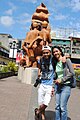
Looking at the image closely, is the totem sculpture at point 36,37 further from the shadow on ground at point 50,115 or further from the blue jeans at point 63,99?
the blue jeans at point 63,99

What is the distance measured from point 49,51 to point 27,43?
1465cm

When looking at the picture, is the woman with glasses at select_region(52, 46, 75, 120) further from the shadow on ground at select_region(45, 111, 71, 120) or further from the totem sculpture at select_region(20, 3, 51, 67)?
the totem sculpture at select_region(20, 3, 51, 67)

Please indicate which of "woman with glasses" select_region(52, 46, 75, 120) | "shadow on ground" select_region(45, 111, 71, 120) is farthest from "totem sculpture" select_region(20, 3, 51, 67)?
"woman with glasses" select_region(52, 46, 75, 120)

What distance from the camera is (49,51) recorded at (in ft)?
19.9

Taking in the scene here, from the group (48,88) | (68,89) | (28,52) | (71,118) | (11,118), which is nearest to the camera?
(68,89)

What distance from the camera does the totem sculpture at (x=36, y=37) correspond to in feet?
65.4

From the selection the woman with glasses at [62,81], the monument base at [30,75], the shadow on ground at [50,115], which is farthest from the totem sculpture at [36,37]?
the woman with glasses at [62,81]

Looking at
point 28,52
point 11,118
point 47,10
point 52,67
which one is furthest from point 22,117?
point 47,10

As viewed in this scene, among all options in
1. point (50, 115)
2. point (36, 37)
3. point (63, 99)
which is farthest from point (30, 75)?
point (63, 99)

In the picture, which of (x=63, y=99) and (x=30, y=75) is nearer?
(x=63, y=99)

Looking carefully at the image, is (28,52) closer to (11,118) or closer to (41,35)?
(41,35)

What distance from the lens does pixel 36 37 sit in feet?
67.2

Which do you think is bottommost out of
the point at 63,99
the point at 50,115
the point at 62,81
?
the point at 50,115

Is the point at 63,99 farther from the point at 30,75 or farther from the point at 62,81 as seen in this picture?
the point at 30,75
